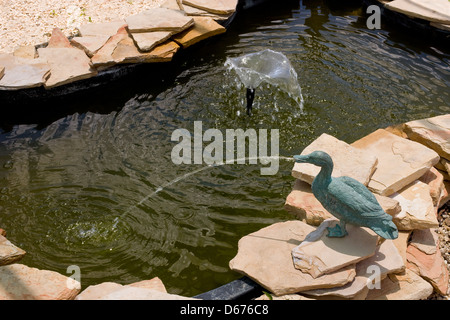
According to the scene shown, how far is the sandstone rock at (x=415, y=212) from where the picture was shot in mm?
3533

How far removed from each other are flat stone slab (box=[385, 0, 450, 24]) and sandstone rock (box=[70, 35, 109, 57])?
4.45 metres

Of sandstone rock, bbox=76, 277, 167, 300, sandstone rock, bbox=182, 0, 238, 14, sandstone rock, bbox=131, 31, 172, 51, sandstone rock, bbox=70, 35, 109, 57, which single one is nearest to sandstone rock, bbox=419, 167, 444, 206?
sandstone rock, bbox=76, 277, 167, 300

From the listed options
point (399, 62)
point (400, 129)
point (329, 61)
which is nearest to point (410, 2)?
point (399, 62)

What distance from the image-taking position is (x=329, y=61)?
6.18m

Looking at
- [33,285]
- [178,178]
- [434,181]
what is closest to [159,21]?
[178,178]

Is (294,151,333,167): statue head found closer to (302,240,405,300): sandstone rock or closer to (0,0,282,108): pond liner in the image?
(302,240,405,300): sandstone rock

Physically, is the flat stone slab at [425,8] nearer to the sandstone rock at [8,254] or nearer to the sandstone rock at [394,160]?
the sandstone rock at [394,160]

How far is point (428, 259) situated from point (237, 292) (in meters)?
1.57

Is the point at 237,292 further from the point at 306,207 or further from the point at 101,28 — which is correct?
the point at 101,28

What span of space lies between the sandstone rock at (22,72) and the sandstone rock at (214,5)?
2312 millimetres

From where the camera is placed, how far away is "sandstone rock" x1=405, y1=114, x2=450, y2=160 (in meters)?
4.25

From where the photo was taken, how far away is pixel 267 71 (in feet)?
19.5

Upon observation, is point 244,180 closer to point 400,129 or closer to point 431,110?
point 400,129

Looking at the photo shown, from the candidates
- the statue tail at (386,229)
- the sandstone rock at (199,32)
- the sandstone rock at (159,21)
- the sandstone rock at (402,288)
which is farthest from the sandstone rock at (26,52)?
the sandstone rock at (402,288)
